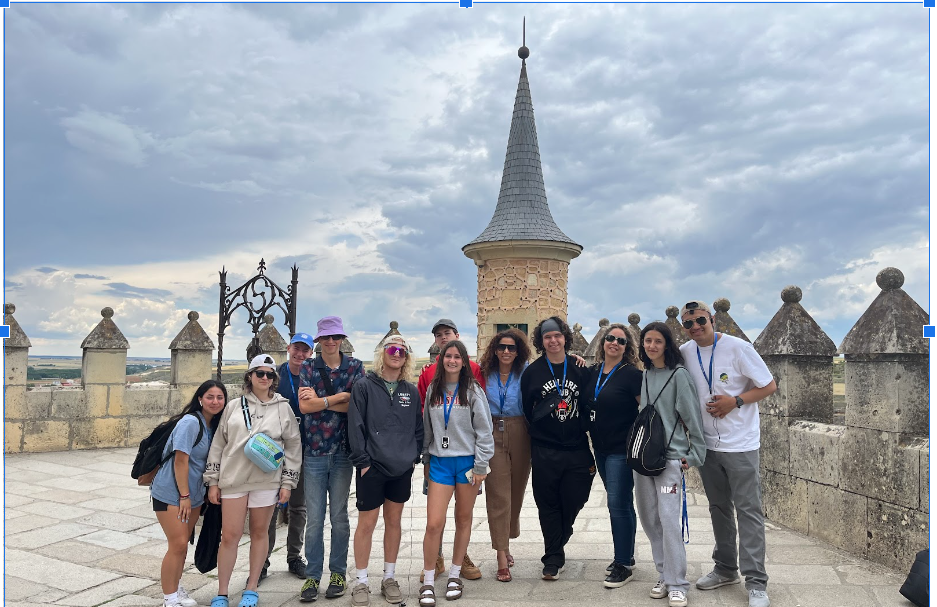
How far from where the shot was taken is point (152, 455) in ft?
13.2

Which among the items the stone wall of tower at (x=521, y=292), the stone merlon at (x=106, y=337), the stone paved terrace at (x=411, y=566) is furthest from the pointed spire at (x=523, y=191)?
the stone paved terrace at (x=411, y=566)

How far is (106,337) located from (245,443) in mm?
8022

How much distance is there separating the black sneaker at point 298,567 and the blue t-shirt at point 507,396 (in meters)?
1.75

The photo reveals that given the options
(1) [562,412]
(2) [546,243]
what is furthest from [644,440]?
(2) [546,243]

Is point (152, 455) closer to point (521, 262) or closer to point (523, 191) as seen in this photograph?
point (521, 262)

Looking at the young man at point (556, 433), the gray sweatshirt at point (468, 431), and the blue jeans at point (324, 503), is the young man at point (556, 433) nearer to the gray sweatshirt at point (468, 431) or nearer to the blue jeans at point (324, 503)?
Answer: the gray sweatshirt at point (468, 431)

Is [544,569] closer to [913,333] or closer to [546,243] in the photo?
[913,333]

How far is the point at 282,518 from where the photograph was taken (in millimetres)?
6293

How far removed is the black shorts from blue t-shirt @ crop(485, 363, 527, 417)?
2.38 ft

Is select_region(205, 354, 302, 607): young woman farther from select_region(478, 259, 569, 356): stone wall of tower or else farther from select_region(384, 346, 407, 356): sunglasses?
select_region(478, 259, 569, 356): stone wall of tower

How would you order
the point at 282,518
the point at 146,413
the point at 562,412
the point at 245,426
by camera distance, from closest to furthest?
the point at 245,426 → the point at 562,412 → the point at 282,518 → the point at 146,413

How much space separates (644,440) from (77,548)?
4.72 meters

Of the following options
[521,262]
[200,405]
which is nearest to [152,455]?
[200,405]

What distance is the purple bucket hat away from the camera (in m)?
4.45
